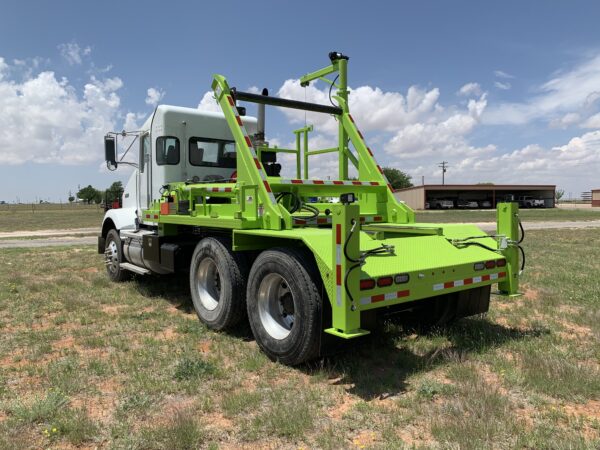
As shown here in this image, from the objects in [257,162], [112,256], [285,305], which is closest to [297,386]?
[285,305]

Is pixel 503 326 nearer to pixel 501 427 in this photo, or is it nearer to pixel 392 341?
pixel 392 341

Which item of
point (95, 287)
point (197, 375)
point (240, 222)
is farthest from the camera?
point (95, 287)

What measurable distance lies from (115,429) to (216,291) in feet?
8.38

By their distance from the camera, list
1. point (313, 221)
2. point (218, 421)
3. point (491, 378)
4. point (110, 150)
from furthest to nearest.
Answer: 1. point (110, 150)
2. point (313, 221)
3. point (491, 378)
4. point (218, 421)

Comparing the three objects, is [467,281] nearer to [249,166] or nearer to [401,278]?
[401,278]

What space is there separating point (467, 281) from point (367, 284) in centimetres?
125

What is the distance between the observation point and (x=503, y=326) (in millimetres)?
5250

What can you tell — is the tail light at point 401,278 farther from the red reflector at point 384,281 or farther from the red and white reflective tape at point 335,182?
the red and white reflective tape at point 335,182

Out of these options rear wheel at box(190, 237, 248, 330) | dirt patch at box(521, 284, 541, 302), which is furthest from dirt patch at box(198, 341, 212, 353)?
dirt patch at box(521, 284, 541, 302)

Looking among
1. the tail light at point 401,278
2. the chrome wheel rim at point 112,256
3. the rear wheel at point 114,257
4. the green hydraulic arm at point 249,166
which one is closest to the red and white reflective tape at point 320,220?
the green hydraulic arm at point 249,166

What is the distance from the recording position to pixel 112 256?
844 centimetres

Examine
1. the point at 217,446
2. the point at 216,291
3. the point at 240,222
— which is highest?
the point at 240,222

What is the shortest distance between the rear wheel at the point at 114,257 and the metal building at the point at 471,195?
53.4m

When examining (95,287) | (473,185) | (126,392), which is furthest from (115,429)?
(473,185)
